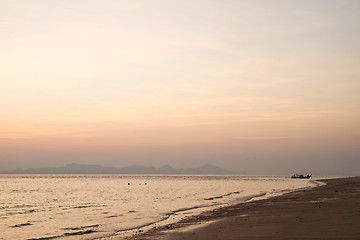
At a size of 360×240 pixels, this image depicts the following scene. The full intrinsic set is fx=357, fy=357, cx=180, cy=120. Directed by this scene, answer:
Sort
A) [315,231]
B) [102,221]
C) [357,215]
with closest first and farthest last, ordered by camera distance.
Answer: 1. [315,231]
2. [357,215]
3. [102,221]

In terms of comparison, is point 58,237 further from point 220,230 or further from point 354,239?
point 354,239

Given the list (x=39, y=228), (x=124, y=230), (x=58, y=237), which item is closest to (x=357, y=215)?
(x=124, y=230)

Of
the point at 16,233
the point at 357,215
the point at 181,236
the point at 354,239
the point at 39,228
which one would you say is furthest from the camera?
the point at 39,228

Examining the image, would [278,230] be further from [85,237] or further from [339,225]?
[85,237]

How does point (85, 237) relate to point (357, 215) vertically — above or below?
below

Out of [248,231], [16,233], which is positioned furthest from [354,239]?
[16,233]

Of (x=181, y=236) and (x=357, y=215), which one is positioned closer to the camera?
(x=181, y=236)

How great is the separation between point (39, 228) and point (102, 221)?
4682 mm

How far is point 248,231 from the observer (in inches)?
648

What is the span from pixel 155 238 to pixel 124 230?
534 centimetres

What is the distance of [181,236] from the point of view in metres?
17.2

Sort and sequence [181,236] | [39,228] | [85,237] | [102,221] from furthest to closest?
[102,221] < [39,228] < [85,237] < [181,236]

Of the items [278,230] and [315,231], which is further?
[278,230]

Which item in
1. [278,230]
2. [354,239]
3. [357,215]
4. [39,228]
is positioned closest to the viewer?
[354,239]
